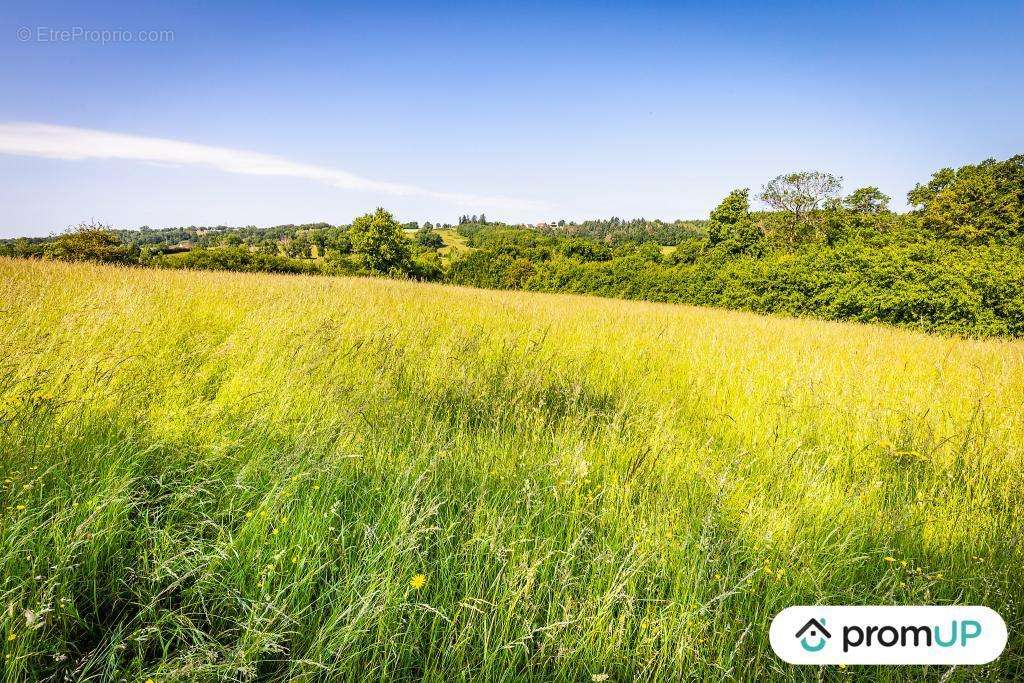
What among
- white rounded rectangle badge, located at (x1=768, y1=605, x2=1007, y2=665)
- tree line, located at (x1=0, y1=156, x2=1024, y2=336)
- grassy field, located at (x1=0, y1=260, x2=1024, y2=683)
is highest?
tree line, located at (x1=0, y1=156, x2=1024, y2=336)

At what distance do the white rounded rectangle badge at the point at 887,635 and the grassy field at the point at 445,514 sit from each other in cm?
5

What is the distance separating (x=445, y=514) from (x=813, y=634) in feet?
4.47

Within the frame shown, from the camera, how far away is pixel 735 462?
2510 mm

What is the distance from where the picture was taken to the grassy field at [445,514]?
1.32 metres

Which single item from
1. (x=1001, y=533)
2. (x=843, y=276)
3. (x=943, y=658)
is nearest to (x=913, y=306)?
(x=843, y=276)

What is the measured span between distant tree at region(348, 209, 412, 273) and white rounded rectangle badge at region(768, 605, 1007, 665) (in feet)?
162

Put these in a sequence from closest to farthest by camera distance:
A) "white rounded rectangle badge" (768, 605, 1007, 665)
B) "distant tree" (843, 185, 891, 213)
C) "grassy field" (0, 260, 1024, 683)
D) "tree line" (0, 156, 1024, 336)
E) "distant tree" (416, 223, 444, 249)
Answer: "grassy field" (0, 260, 1024, 683) → "white rounded rectangle badge" (768, 605, 1007, 665) → "tree line" (0, 156, 1024, 336) → "distant tree" (843, 185, 891, 213) → "distant tree" (416, 223, 444, 249)

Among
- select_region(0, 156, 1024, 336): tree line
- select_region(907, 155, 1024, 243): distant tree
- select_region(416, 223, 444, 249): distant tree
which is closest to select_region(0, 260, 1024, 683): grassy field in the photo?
select_region(0, 156, 1024, 336): tree line

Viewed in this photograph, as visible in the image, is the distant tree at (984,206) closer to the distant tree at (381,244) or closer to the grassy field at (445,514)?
the grassy field at (445,514)

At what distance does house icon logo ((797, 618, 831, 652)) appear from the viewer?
4.83 ft

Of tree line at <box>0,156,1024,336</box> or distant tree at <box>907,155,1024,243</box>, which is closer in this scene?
tree line at <box>0,156,1024,336</box>

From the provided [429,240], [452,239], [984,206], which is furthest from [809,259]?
[452,239]

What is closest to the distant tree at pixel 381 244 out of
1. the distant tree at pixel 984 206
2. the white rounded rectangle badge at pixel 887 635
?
the distant tree at pixel 984 206

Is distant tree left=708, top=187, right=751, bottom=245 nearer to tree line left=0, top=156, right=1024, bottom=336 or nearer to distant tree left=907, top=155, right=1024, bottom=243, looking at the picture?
tree line left=0, top=156, right=1024, bottom=336
